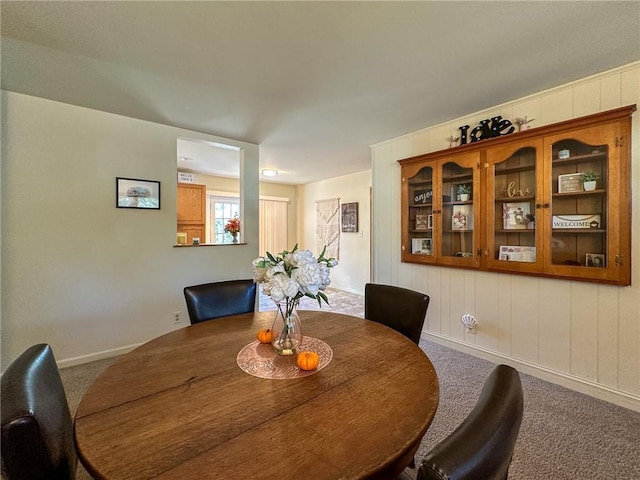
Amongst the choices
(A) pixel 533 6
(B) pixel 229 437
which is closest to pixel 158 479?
(B) pixel 229 437

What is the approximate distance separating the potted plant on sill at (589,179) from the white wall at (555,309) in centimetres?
21

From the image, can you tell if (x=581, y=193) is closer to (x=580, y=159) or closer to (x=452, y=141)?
(x=580, y=159)

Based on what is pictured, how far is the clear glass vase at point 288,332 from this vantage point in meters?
1.23

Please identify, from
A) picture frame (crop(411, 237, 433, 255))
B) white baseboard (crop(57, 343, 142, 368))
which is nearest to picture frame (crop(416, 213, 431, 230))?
picture frame (crop(411, 237, 433, 255))

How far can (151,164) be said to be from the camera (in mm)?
2990

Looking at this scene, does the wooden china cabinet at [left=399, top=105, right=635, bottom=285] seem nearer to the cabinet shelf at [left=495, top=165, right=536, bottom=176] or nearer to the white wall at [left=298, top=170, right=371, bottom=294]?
the cabinet shelf at [left=495, top=165, right=536, bottom=176]

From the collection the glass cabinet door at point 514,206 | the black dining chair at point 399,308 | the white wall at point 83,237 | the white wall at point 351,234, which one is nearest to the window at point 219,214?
the white wall at point 351,234

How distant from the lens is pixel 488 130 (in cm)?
265

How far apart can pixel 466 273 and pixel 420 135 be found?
164 centimetres

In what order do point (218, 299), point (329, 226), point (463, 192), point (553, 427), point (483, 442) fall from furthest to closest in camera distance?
point (329, 226) → point (463, 192) → point (218, 299) → point (553, 427) → point (483, 442)

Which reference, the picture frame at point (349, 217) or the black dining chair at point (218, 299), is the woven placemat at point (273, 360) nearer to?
the black dining chair at point (218, 299)

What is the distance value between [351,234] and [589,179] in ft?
12.5

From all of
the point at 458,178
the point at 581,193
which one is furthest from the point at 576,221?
the point at 458,178

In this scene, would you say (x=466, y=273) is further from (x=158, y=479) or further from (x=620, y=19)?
(x=158, y=479)
